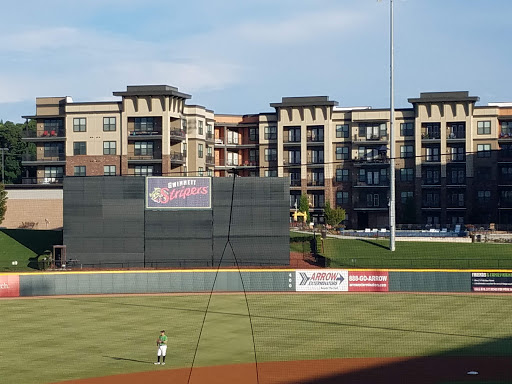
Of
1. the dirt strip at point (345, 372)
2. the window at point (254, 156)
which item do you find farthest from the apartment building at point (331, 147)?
the dirt strip at point (345, 372)

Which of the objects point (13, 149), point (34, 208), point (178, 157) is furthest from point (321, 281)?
point (13, 149)

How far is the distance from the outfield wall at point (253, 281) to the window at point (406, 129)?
155 feet

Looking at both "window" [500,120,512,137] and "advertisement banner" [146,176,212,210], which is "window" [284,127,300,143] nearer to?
"window" [500,120,512,137]

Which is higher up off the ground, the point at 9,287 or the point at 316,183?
the point at 316,183

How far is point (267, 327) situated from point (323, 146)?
212 feet

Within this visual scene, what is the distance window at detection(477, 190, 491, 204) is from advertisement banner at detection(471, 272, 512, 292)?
4395cm

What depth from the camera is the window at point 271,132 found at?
364 feet

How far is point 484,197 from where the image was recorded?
332 ft

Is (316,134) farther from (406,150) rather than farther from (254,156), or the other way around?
(406,150)

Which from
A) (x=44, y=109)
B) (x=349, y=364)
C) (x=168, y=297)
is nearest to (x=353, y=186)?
(x=44, y=109)

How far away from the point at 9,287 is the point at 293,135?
5721 cm

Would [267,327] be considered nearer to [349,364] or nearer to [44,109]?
[349,364]

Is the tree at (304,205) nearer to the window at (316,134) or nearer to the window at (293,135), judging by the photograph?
the window at (316,134)

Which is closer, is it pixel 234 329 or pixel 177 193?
pixel 234 329
